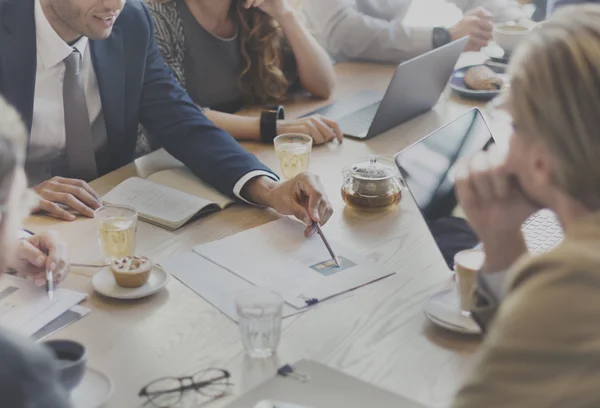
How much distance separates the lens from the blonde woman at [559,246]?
2.64 ft

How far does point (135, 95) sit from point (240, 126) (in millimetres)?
287

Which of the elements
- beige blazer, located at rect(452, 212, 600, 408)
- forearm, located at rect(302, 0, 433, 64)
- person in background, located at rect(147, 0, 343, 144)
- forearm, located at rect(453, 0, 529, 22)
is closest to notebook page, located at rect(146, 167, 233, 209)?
person in background, located at rect(147, 0, 343, 144)

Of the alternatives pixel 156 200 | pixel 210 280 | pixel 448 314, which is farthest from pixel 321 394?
pixel 156 200

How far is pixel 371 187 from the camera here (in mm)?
1744

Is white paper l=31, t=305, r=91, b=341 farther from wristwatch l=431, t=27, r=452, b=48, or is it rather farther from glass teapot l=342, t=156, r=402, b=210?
wristwatch l=431, t=27, r=452, b=48

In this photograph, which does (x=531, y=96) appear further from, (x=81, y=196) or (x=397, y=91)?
(x=397, y=91)

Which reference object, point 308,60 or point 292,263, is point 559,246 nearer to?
point 292,263

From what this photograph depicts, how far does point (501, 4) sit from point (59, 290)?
253cm

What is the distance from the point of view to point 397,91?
2141 millimetres

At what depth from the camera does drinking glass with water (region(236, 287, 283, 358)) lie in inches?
48.4

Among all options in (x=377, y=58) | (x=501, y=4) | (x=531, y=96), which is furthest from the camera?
(x=501, y=4)

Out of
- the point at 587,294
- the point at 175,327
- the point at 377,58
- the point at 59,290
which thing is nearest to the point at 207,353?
the point at 175,327

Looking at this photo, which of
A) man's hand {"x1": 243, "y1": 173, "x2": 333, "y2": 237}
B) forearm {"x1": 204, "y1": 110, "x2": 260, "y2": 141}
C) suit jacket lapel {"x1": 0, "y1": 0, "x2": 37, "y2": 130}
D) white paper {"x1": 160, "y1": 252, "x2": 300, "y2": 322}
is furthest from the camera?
forearm {"x1": 204, "y1": 110, "x2": 260, "y2": 141}

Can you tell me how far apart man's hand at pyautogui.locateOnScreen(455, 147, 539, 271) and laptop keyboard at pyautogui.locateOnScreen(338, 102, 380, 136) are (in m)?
1.00
